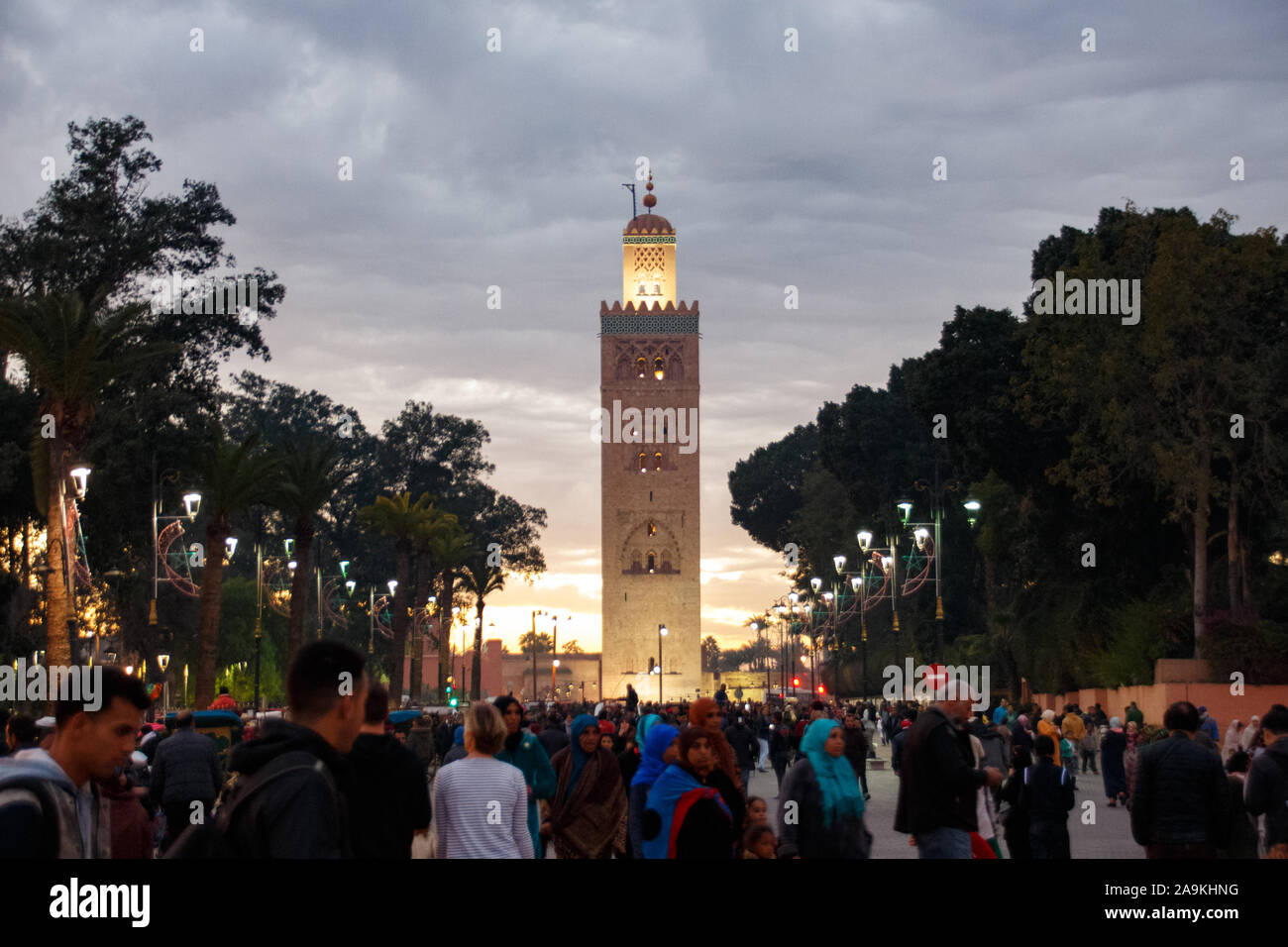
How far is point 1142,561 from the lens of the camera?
43.0 metres

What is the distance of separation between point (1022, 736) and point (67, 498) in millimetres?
20495

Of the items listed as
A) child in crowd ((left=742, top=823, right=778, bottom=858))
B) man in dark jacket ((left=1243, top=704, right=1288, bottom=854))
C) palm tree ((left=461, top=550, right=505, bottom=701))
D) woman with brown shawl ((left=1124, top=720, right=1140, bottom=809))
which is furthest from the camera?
palm tree ((left=461, top=550, right=505, bottom=701))

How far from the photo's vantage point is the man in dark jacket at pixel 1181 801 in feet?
30.8

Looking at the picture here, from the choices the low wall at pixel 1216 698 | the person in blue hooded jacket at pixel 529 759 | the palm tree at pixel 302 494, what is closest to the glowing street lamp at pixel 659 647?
the palm tree at pixel 302 494

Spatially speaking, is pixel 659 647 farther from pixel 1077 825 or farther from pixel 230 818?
pixel 230 818

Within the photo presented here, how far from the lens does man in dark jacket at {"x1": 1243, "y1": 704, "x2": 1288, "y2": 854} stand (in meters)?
9.59

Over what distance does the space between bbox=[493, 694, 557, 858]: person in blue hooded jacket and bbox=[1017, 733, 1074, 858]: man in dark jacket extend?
358cm

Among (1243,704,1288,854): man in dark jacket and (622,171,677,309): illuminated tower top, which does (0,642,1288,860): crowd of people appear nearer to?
(1243,704,1288,854): man in dark jacket

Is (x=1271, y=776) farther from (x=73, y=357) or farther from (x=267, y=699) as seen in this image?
(x=267, y=699)

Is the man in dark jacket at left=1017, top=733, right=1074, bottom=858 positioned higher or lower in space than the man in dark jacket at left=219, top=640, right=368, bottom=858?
lower

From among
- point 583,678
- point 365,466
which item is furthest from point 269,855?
point 583,678

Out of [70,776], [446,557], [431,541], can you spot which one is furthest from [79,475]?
[446,557]

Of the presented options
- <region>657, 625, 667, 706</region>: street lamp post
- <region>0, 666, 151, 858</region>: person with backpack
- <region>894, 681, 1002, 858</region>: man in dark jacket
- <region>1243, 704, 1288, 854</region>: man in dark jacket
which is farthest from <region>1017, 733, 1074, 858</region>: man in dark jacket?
<region>657, 625, 667, 706</region>: street lamp post

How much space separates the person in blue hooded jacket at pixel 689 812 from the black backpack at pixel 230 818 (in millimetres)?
4177
